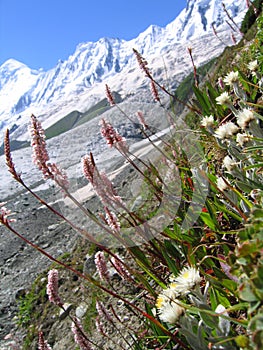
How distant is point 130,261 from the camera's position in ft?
14.2

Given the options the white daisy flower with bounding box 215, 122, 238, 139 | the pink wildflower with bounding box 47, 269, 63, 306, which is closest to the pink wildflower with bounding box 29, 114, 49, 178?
the pink wildflower with bounding box 47, 269, 63, 306

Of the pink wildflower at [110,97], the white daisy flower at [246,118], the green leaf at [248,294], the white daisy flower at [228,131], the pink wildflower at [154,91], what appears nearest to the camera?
the green leaf at [248,294]

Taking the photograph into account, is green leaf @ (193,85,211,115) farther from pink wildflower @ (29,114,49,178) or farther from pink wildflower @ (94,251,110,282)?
pink wildflower @ (29,114,49,178)

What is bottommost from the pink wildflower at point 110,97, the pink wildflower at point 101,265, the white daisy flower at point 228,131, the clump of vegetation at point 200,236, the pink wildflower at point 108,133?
the pink wildflower at point 101,265

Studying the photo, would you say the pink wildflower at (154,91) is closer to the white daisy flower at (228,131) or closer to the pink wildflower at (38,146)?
the pink wildflower at (38,146)

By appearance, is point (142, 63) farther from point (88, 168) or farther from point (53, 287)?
point (53, 287)

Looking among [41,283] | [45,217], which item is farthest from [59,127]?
[41,283]

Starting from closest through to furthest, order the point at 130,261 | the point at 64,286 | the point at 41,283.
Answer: the point at 130,261 → the point at 64,286 → the point at 41,283

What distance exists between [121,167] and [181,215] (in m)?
2.30

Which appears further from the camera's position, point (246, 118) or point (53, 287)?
point (53, 287)

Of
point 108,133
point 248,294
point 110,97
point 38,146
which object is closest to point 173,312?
point 248,294

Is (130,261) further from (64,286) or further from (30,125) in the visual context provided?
(30,125)

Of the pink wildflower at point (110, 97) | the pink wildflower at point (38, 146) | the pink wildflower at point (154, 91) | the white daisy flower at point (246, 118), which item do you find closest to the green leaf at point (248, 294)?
the white daisy flower at point (246, 118)

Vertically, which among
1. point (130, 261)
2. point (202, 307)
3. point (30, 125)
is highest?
point (30, 125)
